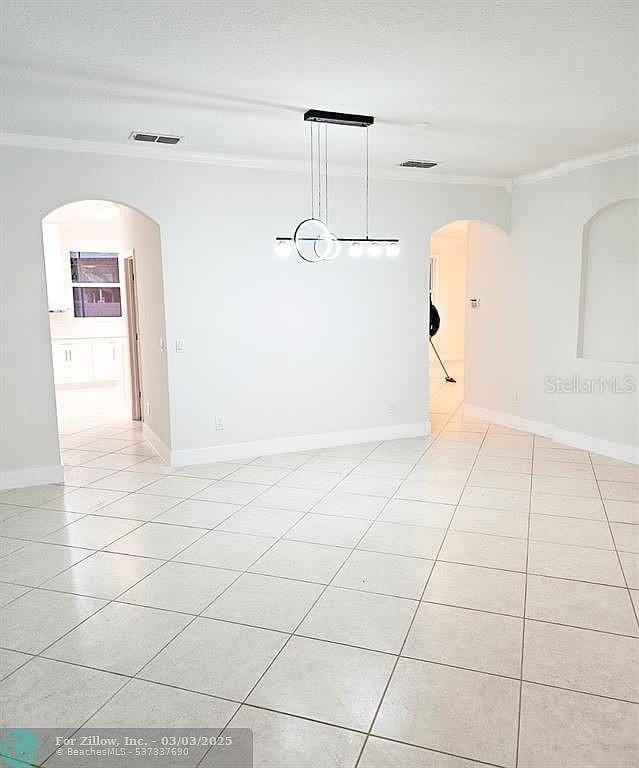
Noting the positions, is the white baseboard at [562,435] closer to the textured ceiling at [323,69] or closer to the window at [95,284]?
the textured ceiling at [323,69]

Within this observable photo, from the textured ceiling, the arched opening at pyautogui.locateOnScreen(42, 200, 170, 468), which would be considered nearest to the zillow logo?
the textured ceiling

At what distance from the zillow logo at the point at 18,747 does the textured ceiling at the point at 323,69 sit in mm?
2830

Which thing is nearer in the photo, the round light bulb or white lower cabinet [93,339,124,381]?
the round light bulb

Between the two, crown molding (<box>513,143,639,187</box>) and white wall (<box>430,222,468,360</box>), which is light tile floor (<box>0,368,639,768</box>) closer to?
crown molding (<box>513,143,639,187</box>)

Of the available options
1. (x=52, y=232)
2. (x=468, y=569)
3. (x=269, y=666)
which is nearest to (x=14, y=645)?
(x=269, y=666)

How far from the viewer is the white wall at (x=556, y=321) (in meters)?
5.54

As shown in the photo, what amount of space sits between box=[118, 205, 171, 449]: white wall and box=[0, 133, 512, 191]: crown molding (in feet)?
2.06

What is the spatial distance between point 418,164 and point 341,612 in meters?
4.25

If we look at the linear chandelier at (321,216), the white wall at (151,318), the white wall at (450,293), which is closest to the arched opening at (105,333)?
the white wall at (151,318)

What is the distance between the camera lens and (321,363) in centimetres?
604

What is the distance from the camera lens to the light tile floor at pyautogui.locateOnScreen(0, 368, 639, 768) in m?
2.22

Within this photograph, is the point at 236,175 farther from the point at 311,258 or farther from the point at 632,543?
the point at 632,543

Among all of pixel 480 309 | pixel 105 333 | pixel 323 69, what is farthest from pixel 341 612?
pixel 105 333

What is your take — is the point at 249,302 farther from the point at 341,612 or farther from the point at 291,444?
the point at 341,612
